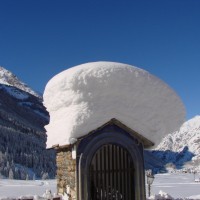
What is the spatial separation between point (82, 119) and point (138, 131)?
5.79 ft

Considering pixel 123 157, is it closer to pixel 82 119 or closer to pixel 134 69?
pixel 82 119

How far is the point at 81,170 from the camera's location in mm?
11391

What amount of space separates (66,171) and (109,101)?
8.05 feet

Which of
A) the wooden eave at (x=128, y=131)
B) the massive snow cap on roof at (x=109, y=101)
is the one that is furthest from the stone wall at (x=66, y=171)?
the massive snow cap on roof at (x=109, y=101)

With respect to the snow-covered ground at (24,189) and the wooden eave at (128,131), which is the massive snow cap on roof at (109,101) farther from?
the snow-covered ground at (24,189)

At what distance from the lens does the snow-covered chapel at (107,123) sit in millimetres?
11516

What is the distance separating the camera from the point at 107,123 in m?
11.8

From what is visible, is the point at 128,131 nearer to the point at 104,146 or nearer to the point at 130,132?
the point at 130,132

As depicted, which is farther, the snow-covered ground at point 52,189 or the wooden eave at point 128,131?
the snow-covered ground at point 52,189

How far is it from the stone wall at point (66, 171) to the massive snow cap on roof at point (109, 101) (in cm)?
Answer: 49

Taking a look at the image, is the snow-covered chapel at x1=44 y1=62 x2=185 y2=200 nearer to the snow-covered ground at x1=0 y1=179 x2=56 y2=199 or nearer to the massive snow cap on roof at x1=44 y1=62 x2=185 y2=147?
the massive snow cap on roof at x1=44 y1=62 x2=185 y2=147

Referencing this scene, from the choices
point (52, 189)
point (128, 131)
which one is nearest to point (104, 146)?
point (128, 131)

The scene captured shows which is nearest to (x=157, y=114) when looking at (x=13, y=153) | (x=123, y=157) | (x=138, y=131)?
(x=138, y=131)

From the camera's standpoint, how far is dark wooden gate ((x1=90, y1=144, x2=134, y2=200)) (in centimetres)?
1194
